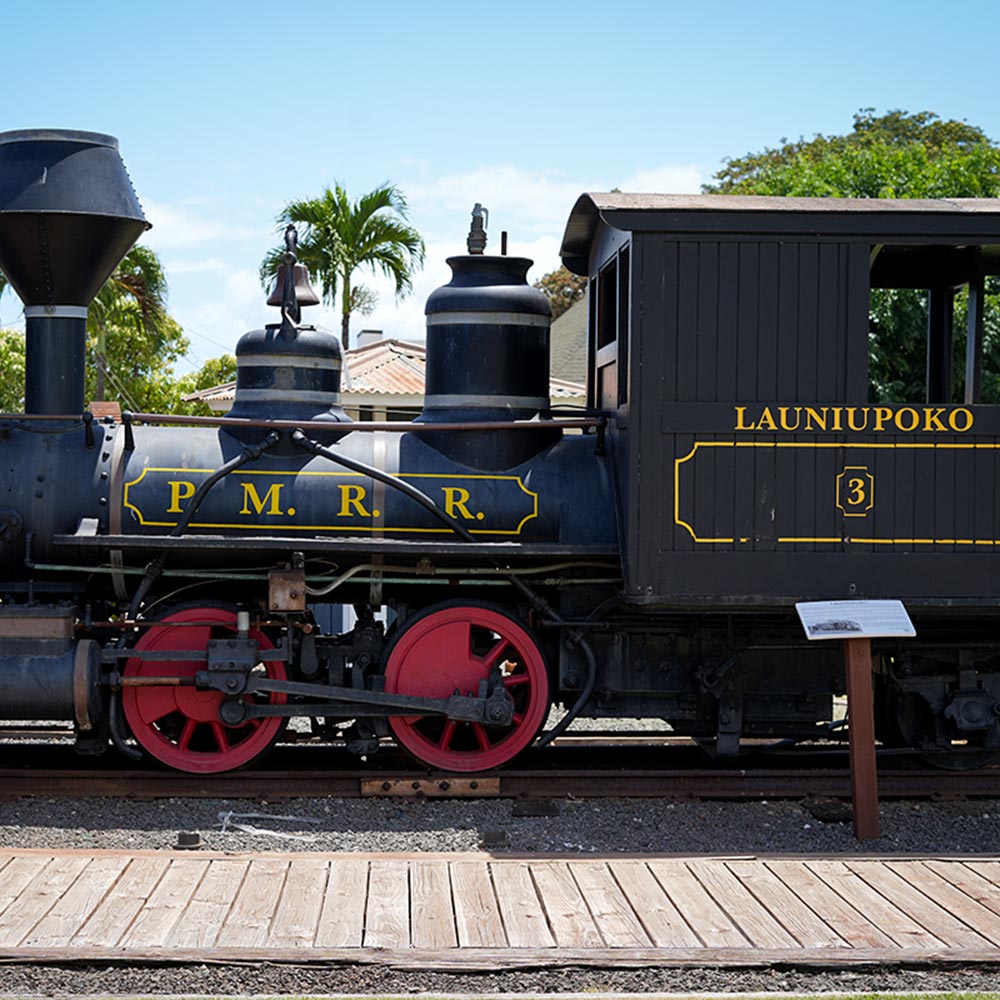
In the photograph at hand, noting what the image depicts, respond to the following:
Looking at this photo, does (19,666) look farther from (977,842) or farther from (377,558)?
(977,842)

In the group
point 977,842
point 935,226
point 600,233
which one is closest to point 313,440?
point 600,233

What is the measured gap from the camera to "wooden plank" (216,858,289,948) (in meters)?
4.70

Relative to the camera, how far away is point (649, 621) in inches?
296

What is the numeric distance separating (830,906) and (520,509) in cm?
292

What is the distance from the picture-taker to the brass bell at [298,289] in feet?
25.6

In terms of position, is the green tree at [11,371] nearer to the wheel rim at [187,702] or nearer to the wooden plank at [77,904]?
the wheel rim at [187,702]

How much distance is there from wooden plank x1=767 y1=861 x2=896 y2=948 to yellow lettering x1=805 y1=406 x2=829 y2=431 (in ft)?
7.32

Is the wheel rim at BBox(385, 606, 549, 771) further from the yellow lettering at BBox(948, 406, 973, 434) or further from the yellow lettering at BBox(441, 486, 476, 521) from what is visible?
the yellow lettering at BBox(948, 406, 973, 434)

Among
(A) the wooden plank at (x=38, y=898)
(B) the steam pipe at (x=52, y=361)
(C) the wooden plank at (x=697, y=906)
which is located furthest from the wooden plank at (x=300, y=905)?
(B) the steam pipe at (x=52, y=361)

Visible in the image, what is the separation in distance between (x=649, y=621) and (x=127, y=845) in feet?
9.86

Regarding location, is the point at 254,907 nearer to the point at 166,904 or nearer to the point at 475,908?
the point at 166,904

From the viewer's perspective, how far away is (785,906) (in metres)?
5.14

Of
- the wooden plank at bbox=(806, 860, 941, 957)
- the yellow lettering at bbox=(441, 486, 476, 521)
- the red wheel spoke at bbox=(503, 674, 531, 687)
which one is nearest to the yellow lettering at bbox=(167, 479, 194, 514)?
the yellow lettering at bbox=(441, 486, 476, 521)

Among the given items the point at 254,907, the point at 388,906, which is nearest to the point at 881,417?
the point at 388,906
